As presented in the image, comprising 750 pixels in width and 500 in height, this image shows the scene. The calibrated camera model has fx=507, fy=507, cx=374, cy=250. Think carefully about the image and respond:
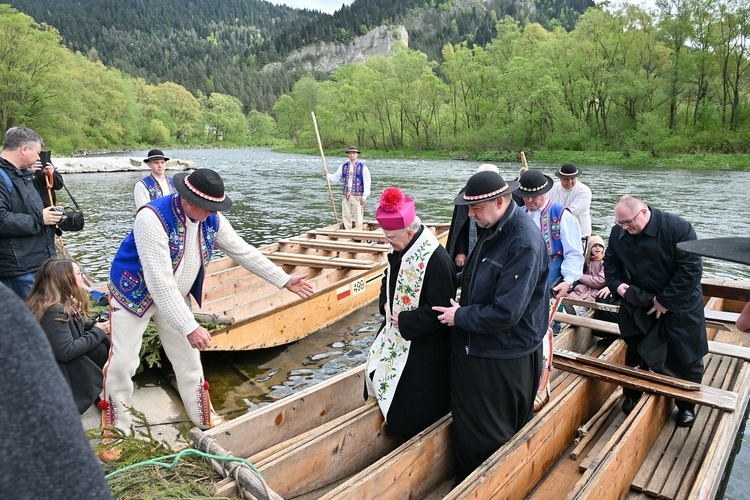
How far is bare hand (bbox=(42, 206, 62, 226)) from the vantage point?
4492mm

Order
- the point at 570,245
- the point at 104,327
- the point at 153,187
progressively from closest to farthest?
1. the point at 104,327
2. the point at 570,245
3. the point at 153,187

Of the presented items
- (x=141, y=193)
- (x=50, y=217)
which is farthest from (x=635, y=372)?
(x=141, y=193)

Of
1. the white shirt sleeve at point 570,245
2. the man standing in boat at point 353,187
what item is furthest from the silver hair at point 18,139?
the man standing in boat at point 353,187

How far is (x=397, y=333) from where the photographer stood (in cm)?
341

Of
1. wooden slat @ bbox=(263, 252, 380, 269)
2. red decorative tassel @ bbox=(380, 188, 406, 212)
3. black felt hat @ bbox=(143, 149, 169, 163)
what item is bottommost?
wooden slat @ bbox=(263, 252, 380, 269)

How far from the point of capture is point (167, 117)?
85.0 meters

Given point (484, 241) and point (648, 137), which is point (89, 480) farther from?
point (648, 137)

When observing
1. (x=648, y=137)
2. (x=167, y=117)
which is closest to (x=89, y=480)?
(x=648, y=137)

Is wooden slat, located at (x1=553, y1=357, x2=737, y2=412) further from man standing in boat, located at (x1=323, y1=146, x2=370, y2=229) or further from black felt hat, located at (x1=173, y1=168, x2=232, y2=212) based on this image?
man standing in boat, located at (x1=323, y1=146, x2=370, y2=229)

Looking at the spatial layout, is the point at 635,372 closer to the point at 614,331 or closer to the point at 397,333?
the point at 614,331

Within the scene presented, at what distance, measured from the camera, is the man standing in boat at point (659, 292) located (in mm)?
3980

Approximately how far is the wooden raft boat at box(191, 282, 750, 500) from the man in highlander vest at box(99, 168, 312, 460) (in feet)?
2.97

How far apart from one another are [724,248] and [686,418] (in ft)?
9.11

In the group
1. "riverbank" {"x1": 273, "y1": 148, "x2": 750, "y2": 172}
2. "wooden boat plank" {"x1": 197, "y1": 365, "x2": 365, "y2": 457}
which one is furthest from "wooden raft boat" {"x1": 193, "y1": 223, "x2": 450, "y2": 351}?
"riverbank" {"x1": 273, "y1": 148, "x2": 750, "y2": 172}
